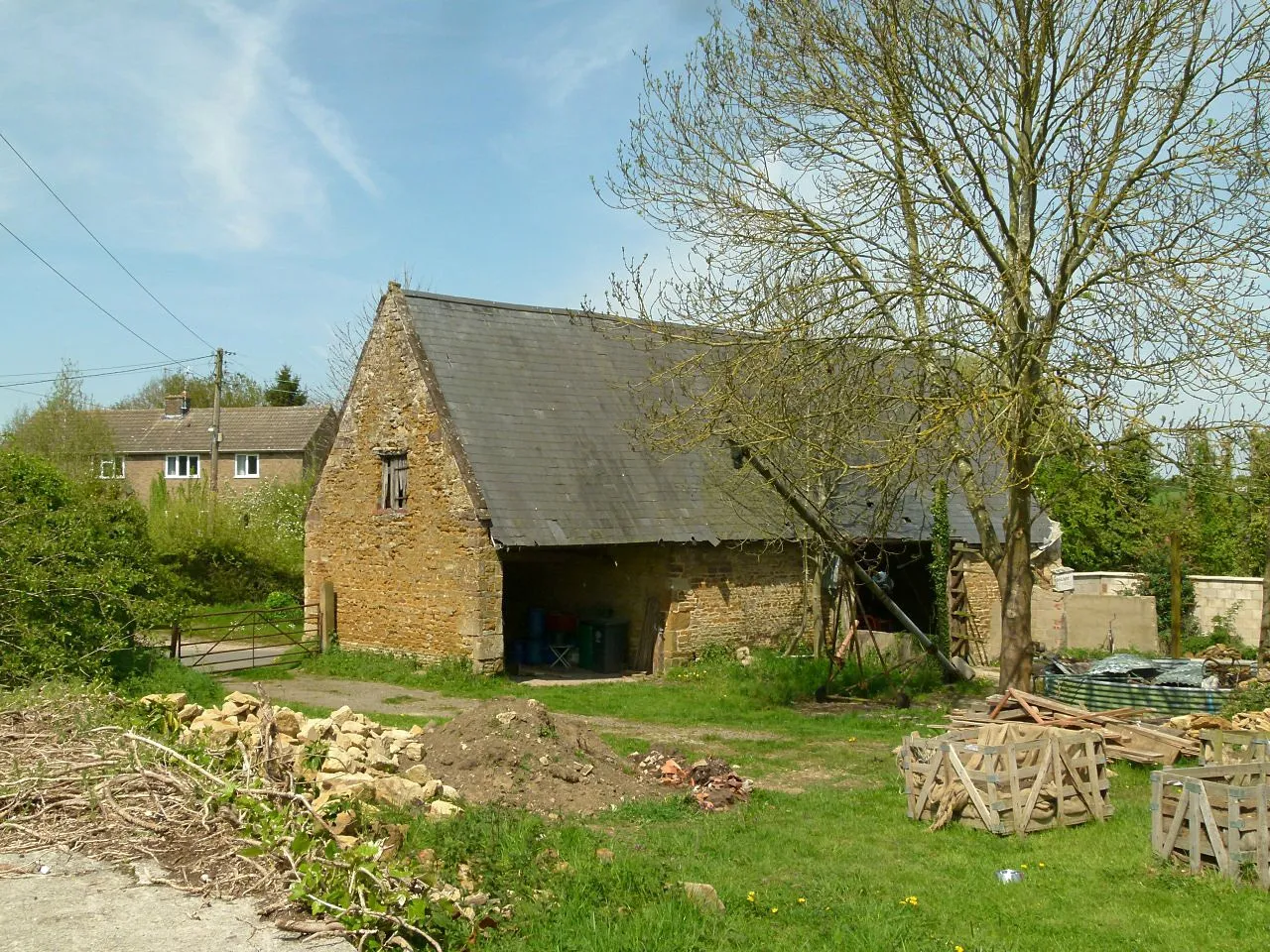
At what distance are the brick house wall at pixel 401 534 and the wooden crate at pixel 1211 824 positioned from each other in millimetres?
11963

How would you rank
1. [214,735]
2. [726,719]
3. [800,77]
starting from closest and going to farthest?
[214,735] < [800,77] < [726,719]

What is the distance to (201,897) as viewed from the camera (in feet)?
20.2

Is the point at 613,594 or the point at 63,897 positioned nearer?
the point at 63,897

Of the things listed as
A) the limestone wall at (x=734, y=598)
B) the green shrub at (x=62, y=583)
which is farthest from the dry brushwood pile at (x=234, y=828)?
the limestone wall at (x=734, y=598)

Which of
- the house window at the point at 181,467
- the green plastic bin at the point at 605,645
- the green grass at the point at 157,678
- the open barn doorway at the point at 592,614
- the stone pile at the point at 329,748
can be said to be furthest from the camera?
the house window at the point at 181,467

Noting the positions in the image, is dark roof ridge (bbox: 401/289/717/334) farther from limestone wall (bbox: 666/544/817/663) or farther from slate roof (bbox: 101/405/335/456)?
slate roof (bbox: 101/405/335/456)

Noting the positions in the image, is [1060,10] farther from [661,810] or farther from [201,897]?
[201,897]

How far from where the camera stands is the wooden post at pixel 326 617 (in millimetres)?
20875

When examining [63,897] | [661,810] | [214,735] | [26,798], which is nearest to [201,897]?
[63,897]

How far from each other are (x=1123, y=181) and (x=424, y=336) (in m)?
12.1

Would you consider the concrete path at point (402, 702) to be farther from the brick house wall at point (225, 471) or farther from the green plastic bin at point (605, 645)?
the brick house wall at point (225, 471)

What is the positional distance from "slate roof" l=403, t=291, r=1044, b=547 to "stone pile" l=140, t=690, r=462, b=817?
7.88 meters

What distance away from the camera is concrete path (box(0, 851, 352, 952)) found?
18.1 ft

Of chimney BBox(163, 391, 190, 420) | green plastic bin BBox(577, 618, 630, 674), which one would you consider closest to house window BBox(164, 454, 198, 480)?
chimney BBox(163, 391, 190, 420)
